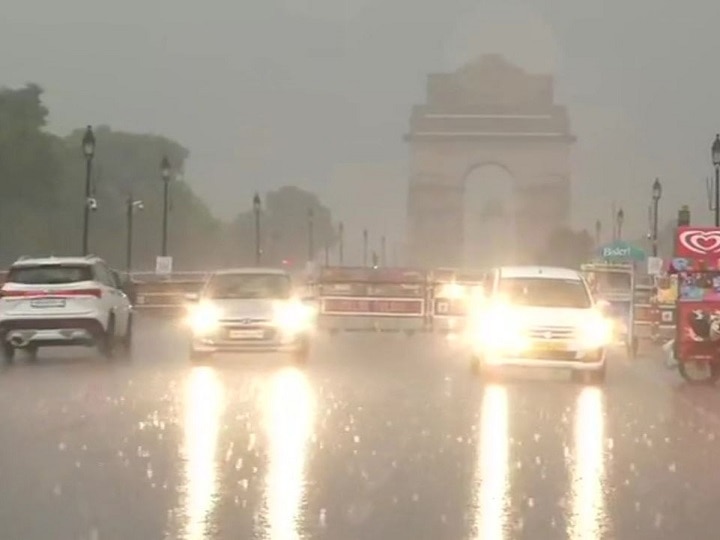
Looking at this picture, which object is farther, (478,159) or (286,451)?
(478,159)

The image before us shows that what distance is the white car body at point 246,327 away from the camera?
26.2 metres

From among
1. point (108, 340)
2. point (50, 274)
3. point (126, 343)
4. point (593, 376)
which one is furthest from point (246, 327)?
point (593, 376)

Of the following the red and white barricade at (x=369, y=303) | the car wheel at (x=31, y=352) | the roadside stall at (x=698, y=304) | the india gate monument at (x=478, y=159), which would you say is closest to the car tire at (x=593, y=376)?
the roadside stall at (x=698, y=304)

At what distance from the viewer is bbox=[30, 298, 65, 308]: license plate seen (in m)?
26.5

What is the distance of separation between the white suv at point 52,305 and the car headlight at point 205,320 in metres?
1.74

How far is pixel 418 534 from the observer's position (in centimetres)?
921

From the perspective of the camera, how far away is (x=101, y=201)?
111438mm

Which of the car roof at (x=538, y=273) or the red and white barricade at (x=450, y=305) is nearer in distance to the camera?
the car roof at (x=538, y=273)

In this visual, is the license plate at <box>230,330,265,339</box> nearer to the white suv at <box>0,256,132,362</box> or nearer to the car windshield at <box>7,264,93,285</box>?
the white suv at <box>0,256,132,362</box>

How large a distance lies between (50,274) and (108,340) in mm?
1494

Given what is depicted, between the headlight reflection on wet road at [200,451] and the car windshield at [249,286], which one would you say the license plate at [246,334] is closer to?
the car windshield at [249,286]

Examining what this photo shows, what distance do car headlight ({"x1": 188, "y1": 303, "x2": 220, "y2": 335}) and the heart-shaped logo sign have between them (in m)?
7.53

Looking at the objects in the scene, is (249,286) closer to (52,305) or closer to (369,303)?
(52,305)

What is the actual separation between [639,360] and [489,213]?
142 metres
